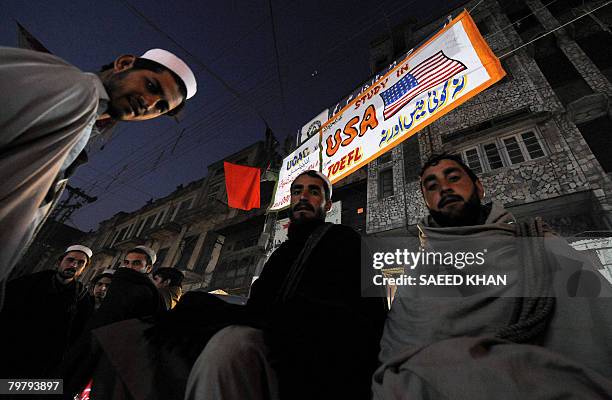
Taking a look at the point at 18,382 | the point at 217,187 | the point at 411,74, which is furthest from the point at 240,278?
the point at 411,74

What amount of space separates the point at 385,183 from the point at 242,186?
582 centimetres

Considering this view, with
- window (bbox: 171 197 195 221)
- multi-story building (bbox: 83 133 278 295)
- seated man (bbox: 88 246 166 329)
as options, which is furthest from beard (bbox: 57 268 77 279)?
window (bbox: 171 197 195 221)

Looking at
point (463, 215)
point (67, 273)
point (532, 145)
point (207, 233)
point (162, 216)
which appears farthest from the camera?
point (162, 216)

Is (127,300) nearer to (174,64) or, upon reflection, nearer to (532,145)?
(174,64)

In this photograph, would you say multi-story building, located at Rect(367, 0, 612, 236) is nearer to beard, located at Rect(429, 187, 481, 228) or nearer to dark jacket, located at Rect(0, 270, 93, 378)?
beard, located at Rect(429, 187, 481, 228)

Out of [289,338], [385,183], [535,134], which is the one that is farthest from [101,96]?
[535,134]

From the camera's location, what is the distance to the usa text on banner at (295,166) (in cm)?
603

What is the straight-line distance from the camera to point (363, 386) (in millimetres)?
1168

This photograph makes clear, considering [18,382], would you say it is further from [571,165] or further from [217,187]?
[217,187]

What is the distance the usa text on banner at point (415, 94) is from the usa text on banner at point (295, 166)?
596mm

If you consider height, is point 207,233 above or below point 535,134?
below

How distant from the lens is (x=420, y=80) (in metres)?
4.03

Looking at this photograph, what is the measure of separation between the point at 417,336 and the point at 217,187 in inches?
854

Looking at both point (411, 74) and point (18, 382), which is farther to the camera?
point (411, 74)
